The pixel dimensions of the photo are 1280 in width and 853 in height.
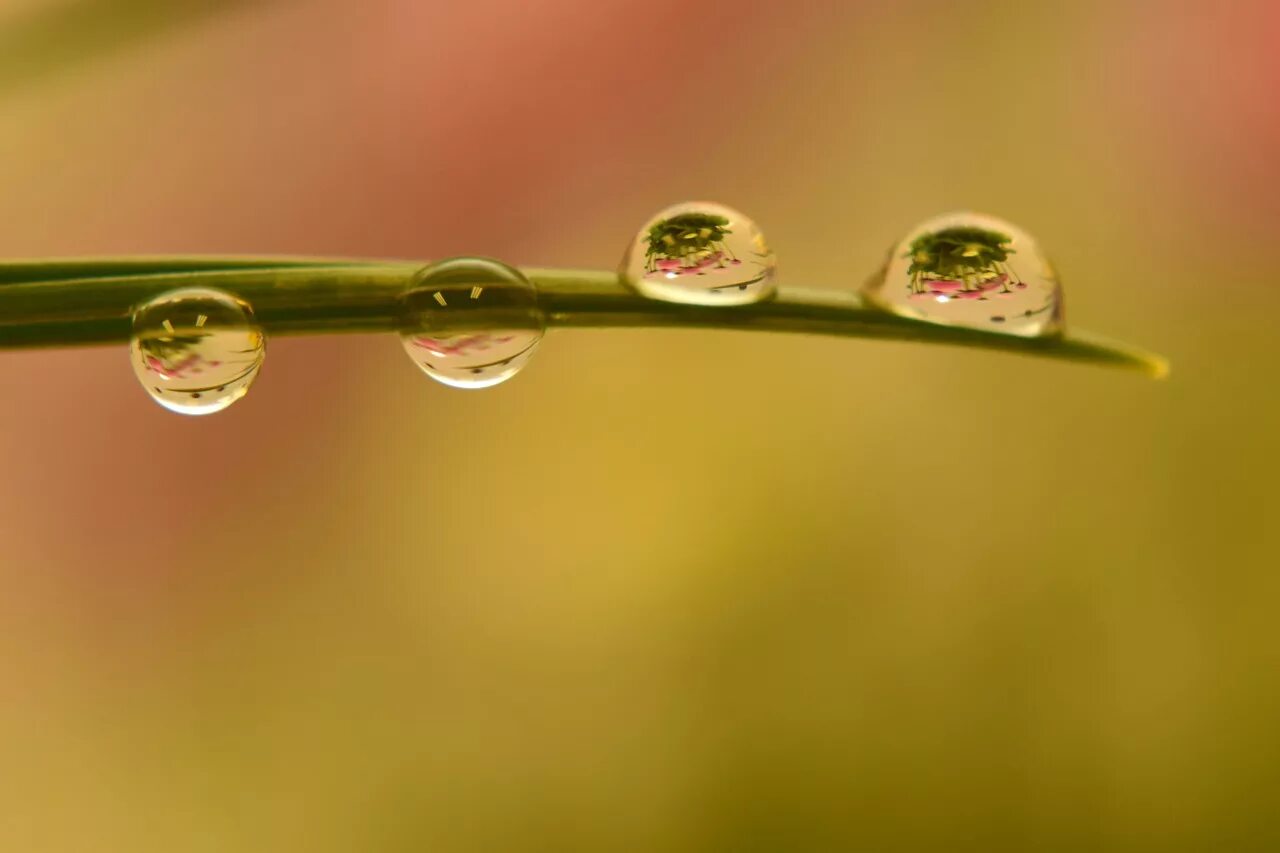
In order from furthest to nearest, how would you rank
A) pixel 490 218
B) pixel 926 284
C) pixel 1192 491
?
pixel 1192 491
pixel 490 218
pixel 926 284

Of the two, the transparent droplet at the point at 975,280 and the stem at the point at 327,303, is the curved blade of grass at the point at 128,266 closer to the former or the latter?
the stem at the point at 327,303

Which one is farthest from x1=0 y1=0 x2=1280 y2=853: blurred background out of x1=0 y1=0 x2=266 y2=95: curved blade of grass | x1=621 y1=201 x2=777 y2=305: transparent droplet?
→ x1=621 y1=201 x2=777 y2=305: transparent droplet

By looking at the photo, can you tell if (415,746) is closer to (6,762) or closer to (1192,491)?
(6,762)

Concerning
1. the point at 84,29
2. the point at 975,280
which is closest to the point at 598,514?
the point at 84,29

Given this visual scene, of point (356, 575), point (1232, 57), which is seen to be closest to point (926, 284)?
point (356, 575)

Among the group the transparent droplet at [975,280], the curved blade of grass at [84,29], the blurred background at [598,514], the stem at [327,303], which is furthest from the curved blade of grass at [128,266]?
the blurred background at [598,514]
